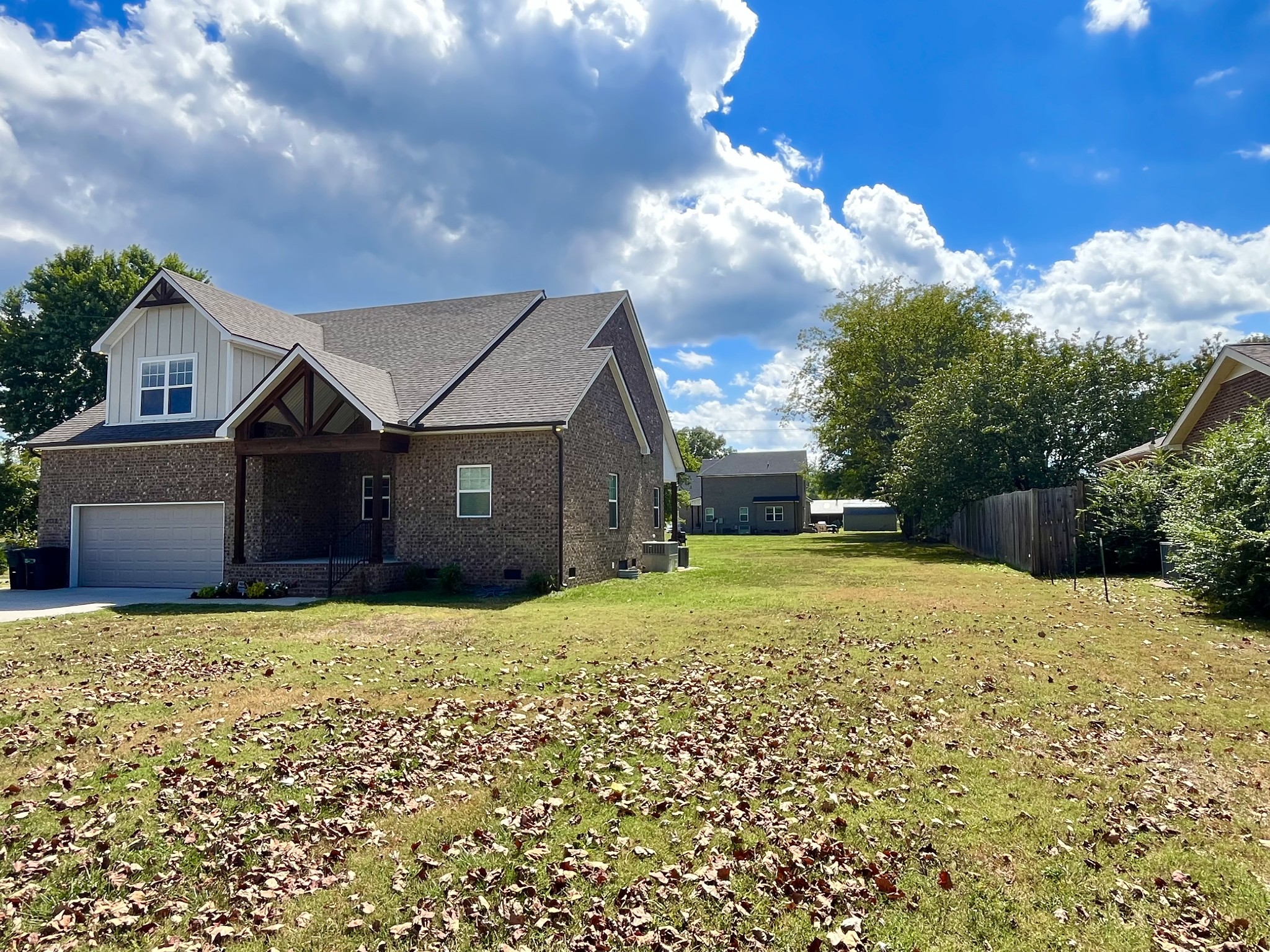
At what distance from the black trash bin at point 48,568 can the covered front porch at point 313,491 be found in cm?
522

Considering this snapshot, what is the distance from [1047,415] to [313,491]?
25.2m

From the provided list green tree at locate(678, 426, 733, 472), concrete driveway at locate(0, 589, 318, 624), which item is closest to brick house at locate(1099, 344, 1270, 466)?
concrete driveway at locate(0, 589, 318, 624)

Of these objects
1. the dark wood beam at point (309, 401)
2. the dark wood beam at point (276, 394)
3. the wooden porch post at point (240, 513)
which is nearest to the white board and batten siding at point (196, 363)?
the dark wood beam at point (276, 394)

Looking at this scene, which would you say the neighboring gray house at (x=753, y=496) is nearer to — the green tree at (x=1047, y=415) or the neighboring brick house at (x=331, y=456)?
the green tree at (x=1047, y=415)

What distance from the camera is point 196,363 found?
769 inches

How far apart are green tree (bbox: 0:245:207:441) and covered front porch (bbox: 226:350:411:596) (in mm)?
23169

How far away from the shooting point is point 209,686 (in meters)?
8.24

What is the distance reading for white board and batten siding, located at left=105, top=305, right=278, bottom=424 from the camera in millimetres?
19219

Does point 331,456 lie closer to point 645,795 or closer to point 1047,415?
point 645,795

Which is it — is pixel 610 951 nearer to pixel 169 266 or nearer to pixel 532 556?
pixel 532 556

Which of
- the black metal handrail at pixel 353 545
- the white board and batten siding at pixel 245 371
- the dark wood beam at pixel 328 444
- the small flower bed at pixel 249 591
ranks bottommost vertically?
the small flower bed at pixel 249 591

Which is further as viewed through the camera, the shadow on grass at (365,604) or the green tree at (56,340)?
the green tree at (56,340)

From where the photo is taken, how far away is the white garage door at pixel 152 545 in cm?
1897

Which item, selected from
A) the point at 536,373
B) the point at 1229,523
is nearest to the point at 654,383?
the point at 536,373
